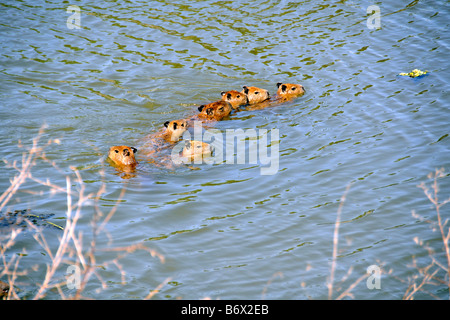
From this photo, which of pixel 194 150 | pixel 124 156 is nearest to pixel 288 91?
pixel 194 150

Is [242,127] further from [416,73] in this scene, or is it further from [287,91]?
[416,73]

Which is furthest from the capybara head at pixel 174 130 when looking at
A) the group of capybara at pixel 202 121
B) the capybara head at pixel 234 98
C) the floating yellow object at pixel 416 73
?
the floating yellow object at pixel 416 73

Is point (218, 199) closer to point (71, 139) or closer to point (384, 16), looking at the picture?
point (71, 139)

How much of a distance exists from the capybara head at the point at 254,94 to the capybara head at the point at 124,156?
11.7ft

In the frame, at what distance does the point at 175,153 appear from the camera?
339 inches

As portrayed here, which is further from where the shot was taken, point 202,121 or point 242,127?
point 202,121

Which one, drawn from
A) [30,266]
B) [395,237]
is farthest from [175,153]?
[395,237]

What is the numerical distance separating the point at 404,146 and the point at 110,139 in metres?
5.49

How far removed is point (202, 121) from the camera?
9984 mm

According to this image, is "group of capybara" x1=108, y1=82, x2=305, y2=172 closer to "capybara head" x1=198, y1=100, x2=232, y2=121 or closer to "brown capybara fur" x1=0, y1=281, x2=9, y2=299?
"capybara head" x1=198, y1=100, x2=232, y2=121

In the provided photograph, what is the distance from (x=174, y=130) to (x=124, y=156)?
1395mm

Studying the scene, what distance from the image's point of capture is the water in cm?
577

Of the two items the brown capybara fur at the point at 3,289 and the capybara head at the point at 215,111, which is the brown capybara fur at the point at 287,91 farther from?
the brown capybara fur at the point at 3,289

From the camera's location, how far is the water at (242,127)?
577 cm
